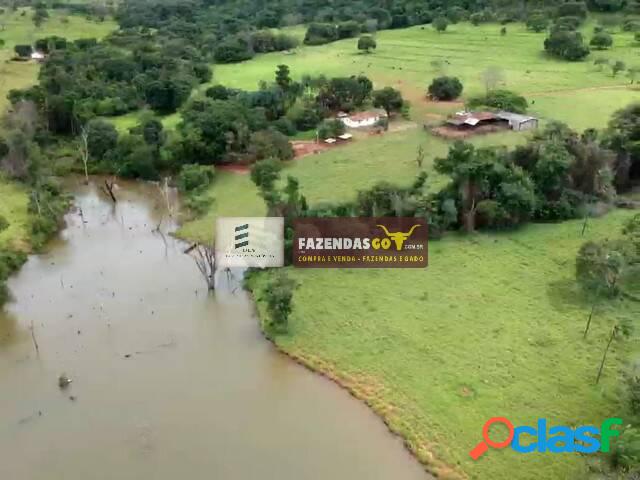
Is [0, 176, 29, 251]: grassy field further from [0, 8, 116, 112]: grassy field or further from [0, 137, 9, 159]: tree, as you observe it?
[0, 8, 116, 112]: grassy field

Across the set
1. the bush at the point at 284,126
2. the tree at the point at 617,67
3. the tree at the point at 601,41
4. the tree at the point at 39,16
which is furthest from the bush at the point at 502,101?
the tree at the point at 39,16

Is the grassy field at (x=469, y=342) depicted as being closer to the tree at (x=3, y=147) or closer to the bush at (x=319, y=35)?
the tree at (x=3, y=147)

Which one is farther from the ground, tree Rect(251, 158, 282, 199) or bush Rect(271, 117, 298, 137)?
tree Rect(251, 158, 282, 199)

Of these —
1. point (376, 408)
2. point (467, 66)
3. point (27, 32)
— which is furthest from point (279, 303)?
point (27, 32)

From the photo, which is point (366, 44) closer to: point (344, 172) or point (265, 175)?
point (344, 172)

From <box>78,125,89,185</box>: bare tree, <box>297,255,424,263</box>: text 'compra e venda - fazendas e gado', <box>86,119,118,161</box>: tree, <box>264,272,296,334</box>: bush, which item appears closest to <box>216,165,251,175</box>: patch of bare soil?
<box>86,119,118,161</box>: tree

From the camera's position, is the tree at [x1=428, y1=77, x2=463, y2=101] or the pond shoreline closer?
the pond shoreline
